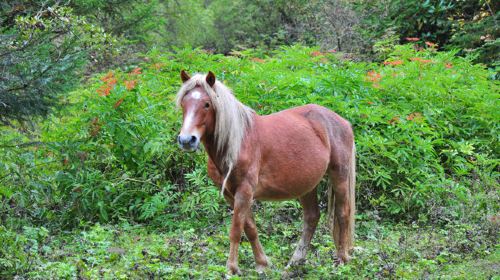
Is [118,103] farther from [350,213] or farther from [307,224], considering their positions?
[350,213]

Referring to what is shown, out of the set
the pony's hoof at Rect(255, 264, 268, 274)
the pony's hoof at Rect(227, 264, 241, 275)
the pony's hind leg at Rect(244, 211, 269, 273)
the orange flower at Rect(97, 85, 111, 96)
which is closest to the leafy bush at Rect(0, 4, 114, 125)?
the orange flower at Rect(97, 85, 111, 96)

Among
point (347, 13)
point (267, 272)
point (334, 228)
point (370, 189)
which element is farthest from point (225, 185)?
point (347, 13)

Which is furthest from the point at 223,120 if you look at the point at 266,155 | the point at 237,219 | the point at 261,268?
the point at 261,268

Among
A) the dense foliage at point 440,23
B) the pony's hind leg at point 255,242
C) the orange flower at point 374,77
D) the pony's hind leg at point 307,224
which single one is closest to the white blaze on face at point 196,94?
the pony's hind leg at point 255,242

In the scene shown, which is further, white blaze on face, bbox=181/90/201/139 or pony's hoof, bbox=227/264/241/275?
pony's hoof, bbox=227/264/241/275

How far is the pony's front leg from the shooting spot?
5.65 m

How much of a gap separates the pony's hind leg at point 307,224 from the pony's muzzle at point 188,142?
5.46 ft

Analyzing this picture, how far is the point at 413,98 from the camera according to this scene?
31.5 ft

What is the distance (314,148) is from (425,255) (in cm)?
150

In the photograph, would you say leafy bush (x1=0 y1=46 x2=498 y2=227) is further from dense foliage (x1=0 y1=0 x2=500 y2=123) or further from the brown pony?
the brown pony

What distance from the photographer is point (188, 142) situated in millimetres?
5336

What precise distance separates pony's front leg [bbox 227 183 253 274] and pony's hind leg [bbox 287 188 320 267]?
79 cm

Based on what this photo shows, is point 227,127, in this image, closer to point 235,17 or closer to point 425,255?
point 425,255

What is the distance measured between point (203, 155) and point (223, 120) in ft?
9.17
